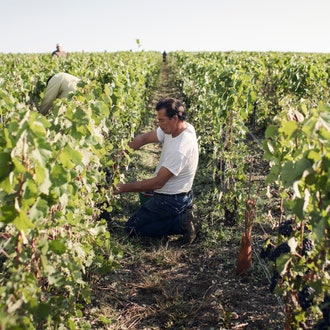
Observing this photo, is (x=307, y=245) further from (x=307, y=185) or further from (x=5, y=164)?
(x=5, y=164)

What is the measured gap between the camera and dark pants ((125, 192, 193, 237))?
395 cm

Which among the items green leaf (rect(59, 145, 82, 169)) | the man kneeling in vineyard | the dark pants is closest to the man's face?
the man kneeling in vineyard

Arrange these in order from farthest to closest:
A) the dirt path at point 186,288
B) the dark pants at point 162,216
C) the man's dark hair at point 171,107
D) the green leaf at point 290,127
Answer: the dark pants at point 162,216, the man's dark hair at point 171,107, the dirt path at point 186,288, the green leaf at point 290,127

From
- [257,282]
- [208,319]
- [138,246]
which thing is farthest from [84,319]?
[257,282]

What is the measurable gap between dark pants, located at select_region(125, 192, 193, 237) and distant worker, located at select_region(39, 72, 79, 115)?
143 centimetres

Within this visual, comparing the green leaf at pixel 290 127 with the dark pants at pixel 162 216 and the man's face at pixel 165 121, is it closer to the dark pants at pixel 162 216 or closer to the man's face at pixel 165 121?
the man's face at pixel 165 121

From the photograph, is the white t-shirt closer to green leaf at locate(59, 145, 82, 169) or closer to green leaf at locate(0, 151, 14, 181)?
green leaf at locate(59, 145, 82, 169)

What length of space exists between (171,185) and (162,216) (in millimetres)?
308

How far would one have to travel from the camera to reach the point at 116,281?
3352 millimetres

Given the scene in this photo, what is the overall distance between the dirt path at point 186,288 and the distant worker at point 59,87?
146 centimetres

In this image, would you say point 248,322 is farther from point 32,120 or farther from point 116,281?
point 32,120

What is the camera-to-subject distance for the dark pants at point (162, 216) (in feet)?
13.0

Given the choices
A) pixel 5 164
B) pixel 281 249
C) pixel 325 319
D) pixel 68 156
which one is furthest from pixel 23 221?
pixel 281 249

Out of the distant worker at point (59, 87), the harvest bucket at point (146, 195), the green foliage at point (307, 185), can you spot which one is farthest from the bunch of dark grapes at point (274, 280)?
the distant worker at point (59, 87)
